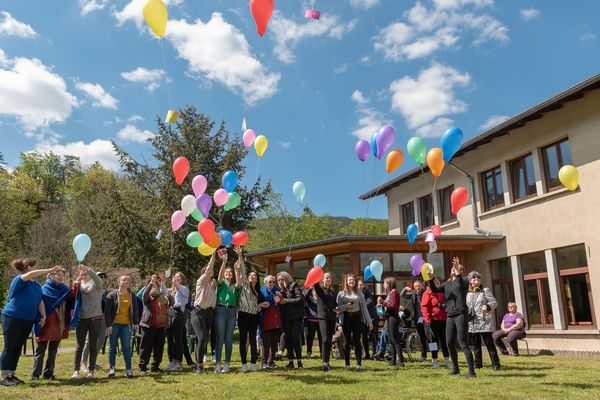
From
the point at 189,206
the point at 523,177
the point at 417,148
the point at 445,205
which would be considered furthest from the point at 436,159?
the point at 445,205

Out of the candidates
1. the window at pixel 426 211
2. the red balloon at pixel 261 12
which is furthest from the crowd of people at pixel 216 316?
the window at pixel 426 211

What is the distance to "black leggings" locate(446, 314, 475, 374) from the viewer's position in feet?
22.8

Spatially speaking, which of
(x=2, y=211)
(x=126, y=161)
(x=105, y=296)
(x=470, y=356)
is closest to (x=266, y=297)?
(x=105, y=296)

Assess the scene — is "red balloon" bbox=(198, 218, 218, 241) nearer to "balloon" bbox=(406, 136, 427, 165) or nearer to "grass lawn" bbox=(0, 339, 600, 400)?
"grass lawn" bbox=(0, 339, 600, 400)

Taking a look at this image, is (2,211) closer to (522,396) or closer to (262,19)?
(262,19)

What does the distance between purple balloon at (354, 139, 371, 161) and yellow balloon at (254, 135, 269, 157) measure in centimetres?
195

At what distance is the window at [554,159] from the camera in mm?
12882

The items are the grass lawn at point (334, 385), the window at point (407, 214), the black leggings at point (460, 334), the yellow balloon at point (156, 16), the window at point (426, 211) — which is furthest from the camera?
the window at point (407, 214)

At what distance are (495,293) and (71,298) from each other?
12692mm

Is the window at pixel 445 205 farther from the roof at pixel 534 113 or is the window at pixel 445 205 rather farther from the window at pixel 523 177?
the window at pixel 523 177

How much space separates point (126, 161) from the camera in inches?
871

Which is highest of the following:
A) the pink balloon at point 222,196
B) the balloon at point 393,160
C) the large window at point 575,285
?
the balloon at point 393,160

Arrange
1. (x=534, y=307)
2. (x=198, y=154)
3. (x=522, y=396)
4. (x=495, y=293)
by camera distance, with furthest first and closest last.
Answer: (x=198, y=154)
(x=495, y=293)
(x=534, y=307)
(x=522, y=396)

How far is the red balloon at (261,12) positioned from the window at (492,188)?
10566 millimetres
